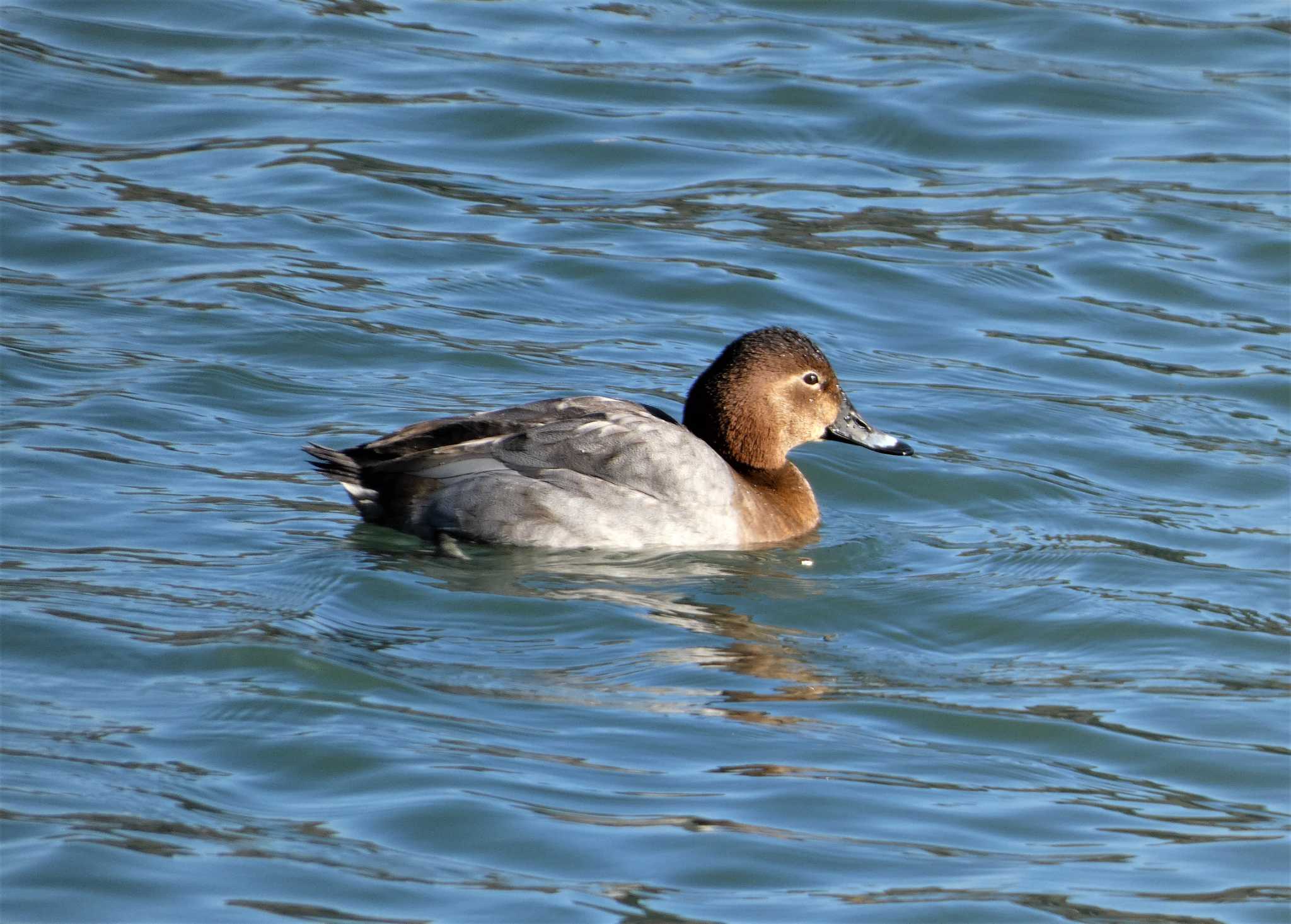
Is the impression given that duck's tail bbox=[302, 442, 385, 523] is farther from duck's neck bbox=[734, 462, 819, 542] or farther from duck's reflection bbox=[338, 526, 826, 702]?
duck's neck bbox=[734, 462, 819, 542]

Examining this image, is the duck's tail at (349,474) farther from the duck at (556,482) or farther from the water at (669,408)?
the water at (669,408)

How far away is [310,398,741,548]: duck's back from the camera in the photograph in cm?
815

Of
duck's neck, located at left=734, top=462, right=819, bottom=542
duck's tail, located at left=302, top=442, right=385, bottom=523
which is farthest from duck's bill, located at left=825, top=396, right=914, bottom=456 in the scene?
duck's tail, located at left=302, top=442, right=385, bottom=523

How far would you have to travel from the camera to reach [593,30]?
51.5 feet

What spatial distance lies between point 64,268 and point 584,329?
306cm

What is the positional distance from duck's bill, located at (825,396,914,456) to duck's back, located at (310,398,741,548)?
3.59ft

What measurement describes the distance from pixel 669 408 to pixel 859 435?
1.20 meters

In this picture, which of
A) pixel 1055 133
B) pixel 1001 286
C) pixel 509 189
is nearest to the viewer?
pixel 1001 286

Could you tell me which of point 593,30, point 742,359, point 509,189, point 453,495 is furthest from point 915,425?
point 593,30

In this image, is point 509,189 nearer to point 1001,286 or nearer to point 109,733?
point 1001,286

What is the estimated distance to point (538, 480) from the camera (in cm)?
816

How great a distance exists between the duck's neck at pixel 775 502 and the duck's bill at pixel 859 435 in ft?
0.88

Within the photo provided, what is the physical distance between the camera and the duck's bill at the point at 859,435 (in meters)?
9.18

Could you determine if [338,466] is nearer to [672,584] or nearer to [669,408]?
[672,584]
